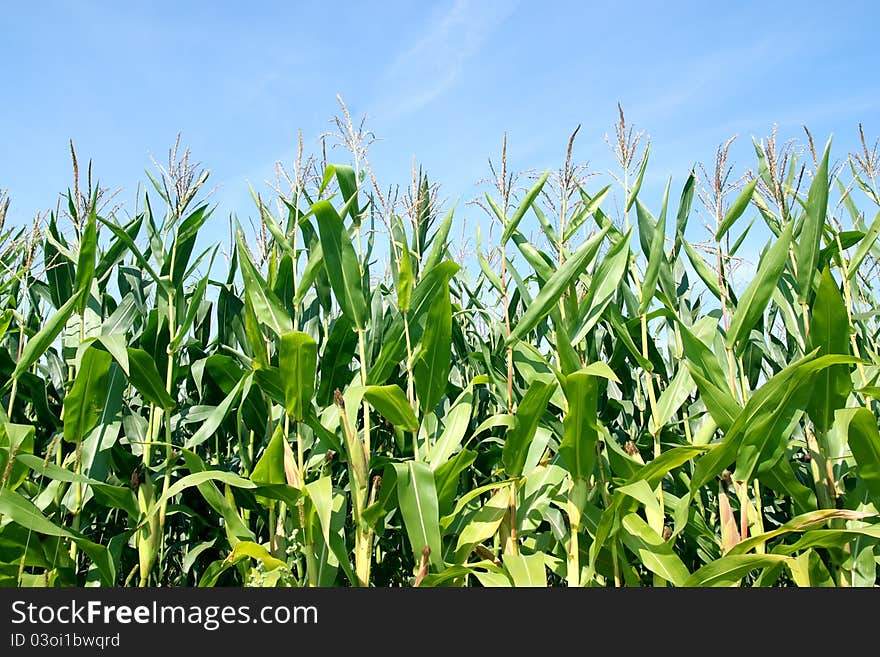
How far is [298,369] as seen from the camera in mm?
2094

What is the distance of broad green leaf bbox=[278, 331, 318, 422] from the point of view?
2041mm

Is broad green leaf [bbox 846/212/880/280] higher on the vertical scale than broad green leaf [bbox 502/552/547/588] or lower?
higher

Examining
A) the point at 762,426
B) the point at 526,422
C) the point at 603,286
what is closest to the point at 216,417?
the point at 526,422

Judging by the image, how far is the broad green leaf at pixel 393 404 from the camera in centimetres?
199

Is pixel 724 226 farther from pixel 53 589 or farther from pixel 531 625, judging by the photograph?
pixel 53 589

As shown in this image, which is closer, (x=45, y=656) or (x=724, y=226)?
(x=45, y=656)

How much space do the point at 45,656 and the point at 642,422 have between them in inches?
92.3

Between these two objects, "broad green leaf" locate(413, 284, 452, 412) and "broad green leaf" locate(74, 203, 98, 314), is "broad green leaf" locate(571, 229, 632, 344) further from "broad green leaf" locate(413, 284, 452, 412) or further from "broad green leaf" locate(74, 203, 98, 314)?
"broad green leaf" locate(74, 203, 98, 314)

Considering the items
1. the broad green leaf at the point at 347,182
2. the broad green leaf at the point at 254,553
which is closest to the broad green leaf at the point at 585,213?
the broad green leaf at the point at 347,182

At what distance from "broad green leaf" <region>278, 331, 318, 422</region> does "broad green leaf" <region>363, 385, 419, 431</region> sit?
8.1 inches

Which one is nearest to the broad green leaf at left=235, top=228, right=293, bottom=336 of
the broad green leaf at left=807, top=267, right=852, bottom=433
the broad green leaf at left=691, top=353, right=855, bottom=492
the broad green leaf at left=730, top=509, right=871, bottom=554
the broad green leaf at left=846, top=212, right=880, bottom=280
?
the broad green leaf at left=691, top=353, right=855, bottom=492

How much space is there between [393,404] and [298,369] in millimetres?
328

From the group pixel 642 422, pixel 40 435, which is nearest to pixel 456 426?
pixel 642 422

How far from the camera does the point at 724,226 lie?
2422 millimetres
